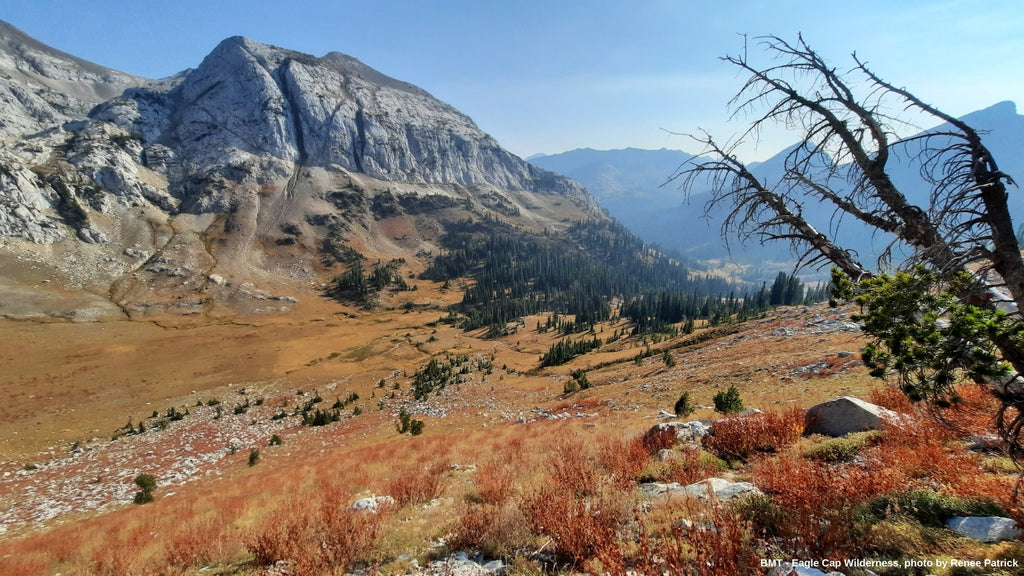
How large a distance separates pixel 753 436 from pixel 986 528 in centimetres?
484

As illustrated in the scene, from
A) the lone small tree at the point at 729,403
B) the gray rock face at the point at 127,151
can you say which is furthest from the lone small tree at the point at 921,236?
the gray rock face at the point at 127,151

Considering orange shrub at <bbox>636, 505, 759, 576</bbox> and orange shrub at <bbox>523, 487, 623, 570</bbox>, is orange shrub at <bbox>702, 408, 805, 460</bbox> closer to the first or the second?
orange shrub at <bbox>523, 487, 623, 570</bbox>

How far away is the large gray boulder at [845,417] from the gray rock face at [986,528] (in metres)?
4.75

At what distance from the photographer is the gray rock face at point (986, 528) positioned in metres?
4.05

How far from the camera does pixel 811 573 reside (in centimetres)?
373

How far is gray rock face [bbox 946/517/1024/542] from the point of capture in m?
4.05

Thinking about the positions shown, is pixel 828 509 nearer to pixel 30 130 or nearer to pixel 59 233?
pixel 59 233

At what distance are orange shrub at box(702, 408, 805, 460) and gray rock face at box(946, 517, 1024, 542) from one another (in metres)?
4.30

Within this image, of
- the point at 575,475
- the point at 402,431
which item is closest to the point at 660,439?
the point at 575,475

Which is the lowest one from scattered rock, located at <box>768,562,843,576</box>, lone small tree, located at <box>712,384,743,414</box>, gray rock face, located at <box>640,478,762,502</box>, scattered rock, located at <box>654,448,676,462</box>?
lone small tree, located at <box>712,384,743,414</box>

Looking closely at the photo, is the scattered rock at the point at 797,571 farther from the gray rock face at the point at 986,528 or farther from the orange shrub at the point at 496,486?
the orange shrub at the point at 496,486

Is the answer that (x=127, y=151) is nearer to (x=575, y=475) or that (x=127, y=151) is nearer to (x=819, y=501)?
(x=575, y=475)

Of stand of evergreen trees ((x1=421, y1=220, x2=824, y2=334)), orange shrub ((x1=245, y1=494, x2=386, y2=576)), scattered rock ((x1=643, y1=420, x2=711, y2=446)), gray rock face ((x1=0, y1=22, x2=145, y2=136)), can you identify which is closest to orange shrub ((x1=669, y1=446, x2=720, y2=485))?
scattered rock ((x1=643, y1=420, x2=711, y2=446))

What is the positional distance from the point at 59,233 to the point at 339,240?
78.8 meters
